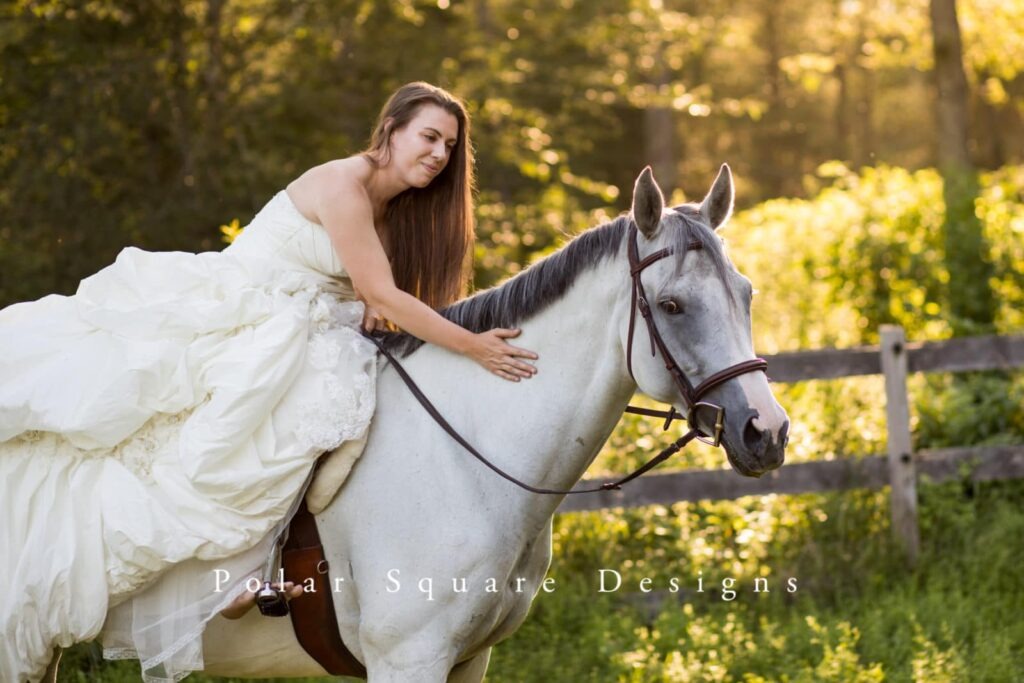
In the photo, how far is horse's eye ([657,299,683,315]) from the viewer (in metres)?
2.80

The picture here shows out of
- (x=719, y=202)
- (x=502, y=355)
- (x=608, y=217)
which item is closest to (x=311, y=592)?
(x=502, y=355)

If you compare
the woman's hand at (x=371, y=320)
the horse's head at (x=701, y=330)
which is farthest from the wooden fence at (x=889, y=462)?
the horse's head at (x=701, y=330)

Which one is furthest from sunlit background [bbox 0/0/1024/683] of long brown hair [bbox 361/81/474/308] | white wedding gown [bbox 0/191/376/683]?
white wedding gown [bbox 0/191/376/683]

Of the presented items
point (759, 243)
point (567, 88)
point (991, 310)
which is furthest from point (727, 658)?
point (759, 243)

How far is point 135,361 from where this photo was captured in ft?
9.86

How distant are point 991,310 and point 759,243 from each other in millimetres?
4438

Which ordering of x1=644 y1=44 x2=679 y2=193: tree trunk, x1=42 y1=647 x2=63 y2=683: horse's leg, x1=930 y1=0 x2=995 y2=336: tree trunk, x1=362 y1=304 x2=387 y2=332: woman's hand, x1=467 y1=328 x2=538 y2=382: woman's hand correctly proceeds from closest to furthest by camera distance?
x1=467 y1=328 x2=538 y2=382: woman's hand
x1=42 y1=647 x2=63 y2=683: horse's leg
x1=362 y1=304 x2=387 y2=332: woman's hand
x1=930 y1=0 x2=995 y2=336: tree trunk
x1=644 y1=44 x2=679 y2=193: tree trunk

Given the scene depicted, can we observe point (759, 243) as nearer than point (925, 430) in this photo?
No

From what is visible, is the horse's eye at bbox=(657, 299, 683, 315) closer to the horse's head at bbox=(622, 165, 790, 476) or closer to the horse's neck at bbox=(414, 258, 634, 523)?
the horse's head at bbox=(622, 165, 790, 476)

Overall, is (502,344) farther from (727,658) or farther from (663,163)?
(663,163)

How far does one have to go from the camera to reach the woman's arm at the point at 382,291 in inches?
122

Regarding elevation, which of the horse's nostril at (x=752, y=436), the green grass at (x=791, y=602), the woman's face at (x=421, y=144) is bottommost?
the green grass at (x=791, y=602)

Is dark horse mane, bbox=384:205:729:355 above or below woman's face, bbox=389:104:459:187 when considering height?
below

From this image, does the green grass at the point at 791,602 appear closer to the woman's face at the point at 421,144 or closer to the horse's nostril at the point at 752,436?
→ the horse's nostril at the point at 752,436
